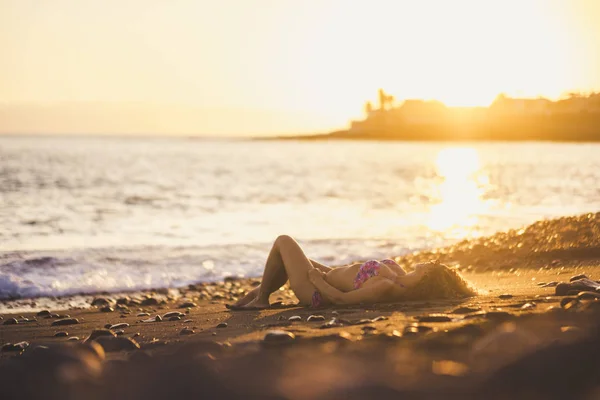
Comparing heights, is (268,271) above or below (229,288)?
above

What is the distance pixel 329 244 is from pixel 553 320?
36.7ft

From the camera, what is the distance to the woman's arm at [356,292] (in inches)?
285

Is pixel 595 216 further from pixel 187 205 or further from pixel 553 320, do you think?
pixel 187 205

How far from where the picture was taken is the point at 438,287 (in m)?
→ 7.26

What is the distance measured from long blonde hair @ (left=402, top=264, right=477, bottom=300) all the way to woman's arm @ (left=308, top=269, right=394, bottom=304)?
25 centimetres

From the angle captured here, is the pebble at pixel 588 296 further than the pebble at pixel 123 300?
No

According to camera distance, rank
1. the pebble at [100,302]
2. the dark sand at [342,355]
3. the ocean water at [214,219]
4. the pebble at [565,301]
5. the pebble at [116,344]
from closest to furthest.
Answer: the dark sand at [342,355], the pebble at [116,344], the pebble at [565,301], the pebble at [100,302], the ocean water at [214,219]

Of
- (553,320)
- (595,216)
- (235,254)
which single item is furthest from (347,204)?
(553,320)

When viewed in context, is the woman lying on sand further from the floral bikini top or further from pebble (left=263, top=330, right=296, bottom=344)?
pebble (left=263, top=330, right=296, bottom=344)

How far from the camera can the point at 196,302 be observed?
9781 mm

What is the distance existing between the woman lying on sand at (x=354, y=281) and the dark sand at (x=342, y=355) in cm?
18

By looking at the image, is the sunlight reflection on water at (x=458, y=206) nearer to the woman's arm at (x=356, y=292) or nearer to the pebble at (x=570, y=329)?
the woman's arm at (x=356, y=292)

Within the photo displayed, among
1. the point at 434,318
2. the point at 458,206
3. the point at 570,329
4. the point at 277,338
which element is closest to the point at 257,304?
the point at 434,318

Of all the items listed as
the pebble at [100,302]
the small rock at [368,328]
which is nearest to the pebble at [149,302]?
the pebble at [100,302]
